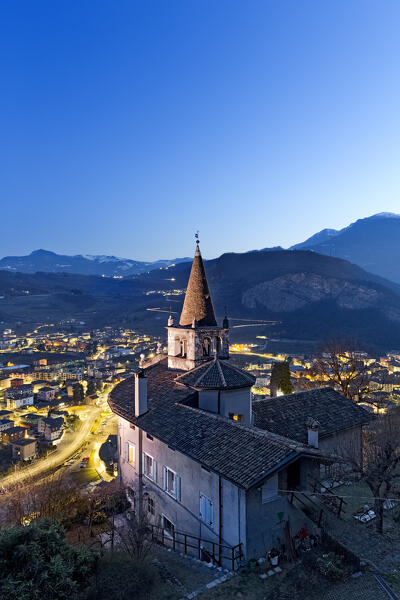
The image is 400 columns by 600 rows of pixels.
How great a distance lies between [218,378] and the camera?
76.7ft

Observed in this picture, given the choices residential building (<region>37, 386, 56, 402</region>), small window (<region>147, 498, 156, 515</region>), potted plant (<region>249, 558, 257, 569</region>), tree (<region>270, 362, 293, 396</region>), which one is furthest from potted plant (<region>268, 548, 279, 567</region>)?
residential building (<region>37, 386, 56, 402</region>)

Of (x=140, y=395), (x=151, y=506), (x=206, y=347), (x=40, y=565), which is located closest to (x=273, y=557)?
(x=40, y=565)

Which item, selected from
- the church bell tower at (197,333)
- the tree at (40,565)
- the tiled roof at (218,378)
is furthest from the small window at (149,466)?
the tree at (40,565)

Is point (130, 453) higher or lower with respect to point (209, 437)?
lower

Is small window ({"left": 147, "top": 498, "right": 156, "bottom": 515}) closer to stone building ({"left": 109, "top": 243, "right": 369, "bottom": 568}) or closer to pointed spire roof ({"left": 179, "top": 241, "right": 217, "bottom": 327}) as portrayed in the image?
stone building ({"left": 109, "top": 243, "right": 369, "bottom": 568})

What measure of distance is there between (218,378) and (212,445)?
586 centimetres

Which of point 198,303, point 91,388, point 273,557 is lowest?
point 91,388

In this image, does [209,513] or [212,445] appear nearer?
[209,513]

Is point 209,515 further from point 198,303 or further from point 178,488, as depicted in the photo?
point 198,303

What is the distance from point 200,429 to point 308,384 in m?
24.3

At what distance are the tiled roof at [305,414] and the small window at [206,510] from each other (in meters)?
6.88

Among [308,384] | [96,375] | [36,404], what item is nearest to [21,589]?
[308,384]

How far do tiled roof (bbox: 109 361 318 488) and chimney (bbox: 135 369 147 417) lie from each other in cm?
42

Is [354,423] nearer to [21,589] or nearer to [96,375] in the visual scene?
[21,589]
